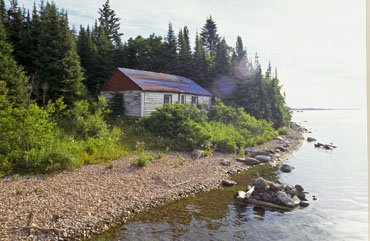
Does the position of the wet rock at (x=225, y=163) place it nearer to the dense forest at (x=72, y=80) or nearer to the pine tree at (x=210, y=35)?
the dense forest at (x=72, y=80)

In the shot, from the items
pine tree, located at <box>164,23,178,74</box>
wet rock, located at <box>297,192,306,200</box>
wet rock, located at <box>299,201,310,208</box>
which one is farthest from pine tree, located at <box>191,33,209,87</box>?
wet rock, located at <box>299,201,310,208</box>

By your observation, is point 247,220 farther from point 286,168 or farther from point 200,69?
point 200,69

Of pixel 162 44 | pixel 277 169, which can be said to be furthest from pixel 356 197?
pixel 162 44

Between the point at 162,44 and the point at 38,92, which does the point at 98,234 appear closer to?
the point at 38,92

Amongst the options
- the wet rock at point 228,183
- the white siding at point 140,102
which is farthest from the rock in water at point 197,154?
the white siding at point 140,102

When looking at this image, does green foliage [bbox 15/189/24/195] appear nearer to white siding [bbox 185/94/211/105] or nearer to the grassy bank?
the grassy bank

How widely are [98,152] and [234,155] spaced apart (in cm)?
1076

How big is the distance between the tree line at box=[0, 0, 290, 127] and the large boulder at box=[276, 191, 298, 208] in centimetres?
1897

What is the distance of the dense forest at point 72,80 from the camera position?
11.6m

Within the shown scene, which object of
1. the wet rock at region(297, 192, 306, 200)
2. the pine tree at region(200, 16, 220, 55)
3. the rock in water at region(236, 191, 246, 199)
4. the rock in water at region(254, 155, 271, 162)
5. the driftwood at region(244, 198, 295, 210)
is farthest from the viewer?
the pine tree at region(200, 16, 220, 55)

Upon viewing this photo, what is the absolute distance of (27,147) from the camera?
37.9 feet

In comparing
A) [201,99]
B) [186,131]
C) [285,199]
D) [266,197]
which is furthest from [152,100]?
[285,199]

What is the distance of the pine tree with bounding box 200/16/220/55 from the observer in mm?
60312

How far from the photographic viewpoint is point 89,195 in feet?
31.1
